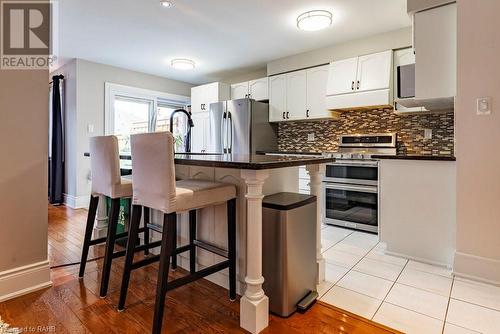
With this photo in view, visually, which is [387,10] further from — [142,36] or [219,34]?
[142,36]

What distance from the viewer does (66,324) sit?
1.50 meters

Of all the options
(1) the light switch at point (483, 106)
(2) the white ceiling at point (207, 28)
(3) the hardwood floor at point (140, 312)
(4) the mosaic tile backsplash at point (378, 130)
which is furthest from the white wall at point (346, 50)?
(3) the hardwood floor at point (140, 312)

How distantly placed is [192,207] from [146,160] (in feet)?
1.16

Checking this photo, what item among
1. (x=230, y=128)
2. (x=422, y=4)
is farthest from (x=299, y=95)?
(x=422, y=4)

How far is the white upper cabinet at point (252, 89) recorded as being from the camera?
15.5 ft

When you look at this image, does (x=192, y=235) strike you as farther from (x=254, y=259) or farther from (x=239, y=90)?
(x=239, y=90)

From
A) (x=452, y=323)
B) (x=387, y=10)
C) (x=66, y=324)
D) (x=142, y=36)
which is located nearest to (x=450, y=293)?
(x=452, y=323)

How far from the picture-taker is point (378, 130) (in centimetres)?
379

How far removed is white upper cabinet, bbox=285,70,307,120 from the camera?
420 centimetres

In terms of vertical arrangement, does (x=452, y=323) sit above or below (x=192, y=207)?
below

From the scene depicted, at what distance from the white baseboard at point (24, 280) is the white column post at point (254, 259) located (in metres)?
1.42

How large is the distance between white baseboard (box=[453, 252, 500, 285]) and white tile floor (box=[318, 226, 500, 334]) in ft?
0.19

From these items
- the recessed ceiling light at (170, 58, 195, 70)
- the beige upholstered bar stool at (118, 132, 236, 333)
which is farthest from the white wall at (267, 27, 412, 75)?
the beige upholstered bar stool at (118, 132, 236, 333)

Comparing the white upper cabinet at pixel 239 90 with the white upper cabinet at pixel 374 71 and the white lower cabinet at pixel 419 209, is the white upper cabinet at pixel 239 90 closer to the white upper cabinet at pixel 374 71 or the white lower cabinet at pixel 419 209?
the white upper cabinet at pixel 374 71
